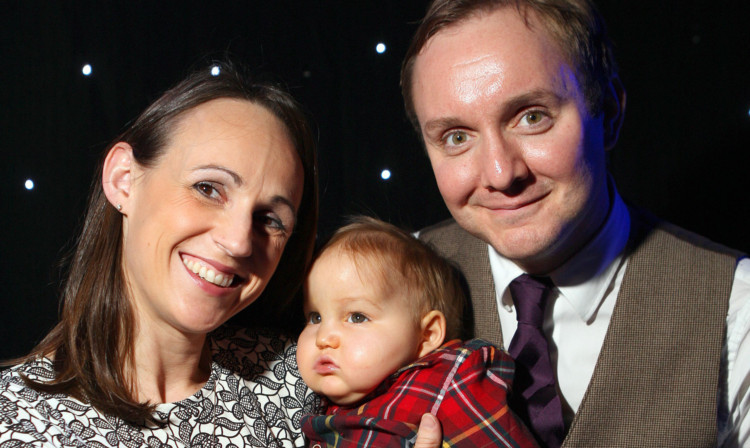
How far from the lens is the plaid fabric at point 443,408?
1.63m

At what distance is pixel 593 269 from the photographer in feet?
6.32

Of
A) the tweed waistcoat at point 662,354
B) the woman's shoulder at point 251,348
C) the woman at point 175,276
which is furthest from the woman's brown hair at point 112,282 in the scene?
the tweed waistcoat at point 662,354

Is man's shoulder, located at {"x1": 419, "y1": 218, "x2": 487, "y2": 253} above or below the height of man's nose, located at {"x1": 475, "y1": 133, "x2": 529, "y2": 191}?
below

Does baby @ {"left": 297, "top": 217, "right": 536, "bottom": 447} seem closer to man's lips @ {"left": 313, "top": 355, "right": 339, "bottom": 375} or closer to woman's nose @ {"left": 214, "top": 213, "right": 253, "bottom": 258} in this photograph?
man's lips @ {"left": 313, "top": 355, "right": 339, "bottom": 375}

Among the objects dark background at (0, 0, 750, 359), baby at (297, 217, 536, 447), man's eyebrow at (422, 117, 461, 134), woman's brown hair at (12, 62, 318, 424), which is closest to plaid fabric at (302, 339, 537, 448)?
baby at (297, 217, 536, 447)

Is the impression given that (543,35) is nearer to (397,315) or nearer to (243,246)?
(397,315)

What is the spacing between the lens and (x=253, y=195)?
63.9 inches

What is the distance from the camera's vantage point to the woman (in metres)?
1.57

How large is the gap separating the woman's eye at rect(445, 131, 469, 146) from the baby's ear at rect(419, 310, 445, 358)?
1.47ft

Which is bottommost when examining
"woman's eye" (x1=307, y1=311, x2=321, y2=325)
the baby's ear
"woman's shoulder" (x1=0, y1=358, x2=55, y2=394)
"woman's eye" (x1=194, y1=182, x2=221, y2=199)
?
the baby's ear

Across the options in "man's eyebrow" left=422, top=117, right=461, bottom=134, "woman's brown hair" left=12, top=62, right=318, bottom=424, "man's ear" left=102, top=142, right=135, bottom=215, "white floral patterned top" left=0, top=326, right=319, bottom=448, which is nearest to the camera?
"white floral patterned top" left=0, top=326, right=319, bottom=448

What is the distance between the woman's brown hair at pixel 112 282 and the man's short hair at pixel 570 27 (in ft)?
1.51

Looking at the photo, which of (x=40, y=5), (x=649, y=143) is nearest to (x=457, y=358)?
(x=649, y=143)

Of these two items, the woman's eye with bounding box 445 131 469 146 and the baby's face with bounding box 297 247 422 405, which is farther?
the woman's eye with bounding box 445 131 469 146
